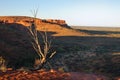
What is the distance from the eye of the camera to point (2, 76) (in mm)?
14312

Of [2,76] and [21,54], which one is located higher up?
[2,76]

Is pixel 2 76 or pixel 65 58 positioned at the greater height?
pixel 2 76

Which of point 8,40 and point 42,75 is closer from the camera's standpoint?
point 42,75

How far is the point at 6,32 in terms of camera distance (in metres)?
48.4

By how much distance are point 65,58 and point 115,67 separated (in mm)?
9801

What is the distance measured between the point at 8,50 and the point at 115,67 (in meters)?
14.7

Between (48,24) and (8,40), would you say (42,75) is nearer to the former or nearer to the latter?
(8,40)

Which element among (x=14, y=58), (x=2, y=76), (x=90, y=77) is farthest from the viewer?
(x=14, y=58)

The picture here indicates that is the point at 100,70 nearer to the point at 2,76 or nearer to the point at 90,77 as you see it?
the point at 90,77

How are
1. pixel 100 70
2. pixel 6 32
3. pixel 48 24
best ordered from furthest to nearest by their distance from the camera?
1. pixel 48 24
2. pixel 6 32
3. pixel 100 70

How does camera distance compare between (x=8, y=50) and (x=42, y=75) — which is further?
(x=8, y=50)

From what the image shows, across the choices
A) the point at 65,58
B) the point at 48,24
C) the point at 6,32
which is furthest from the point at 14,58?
the point at 48,24

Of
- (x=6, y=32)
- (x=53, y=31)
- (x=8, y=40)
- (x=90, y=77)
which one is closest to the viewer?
(x=90, y=77)

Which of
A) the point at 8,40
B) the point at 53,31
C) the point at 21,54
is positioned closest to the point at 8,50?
the point at 21,54
